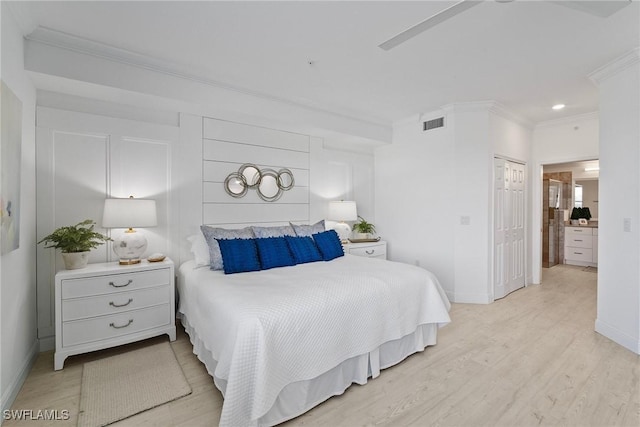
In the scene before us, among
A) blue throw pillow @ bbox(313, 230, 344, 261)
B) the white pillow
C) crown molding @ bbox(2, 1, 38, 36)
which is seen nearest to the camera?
crown molding @ bbox(2, 1, 38, 36)

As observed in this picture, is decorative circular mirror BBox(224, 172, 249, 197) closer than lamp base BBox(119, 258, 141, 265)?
No

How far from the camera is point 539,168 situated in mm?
4738

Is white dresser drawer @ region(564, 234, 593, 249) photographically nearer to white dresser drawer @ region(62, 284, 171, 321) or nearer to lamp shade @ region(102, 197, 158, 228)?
white dresser drawer @ region(62, 284, 171, 321)

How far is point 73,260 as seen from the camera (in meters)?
2.50

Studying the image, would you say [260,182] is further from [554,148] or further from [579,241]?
[579,241]

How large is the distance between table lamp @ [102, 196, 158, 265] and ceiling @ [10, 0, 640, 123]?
4.41ft

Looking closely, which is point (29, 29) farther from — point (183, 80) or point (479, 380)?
point (479, 380)

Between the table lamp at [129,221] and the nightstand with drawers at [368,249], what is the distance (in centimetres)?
241

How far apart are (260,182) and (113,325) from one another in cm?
212

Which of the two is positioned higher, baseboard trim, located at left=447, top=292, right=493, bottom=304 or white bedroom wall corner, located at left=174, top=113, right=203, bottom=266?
white bedroom wall corner, located at left=174, top=113, right=203, bottom=266

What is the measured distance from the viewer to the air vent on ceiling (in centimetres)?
411

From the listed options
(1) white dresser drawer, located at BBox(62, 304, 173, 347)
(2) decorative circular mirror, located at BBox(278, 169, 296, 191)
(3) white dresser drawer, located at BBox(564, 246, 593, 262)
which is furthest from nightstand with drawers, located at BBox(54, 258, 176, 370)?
(3) white dresser drawer, located at BBox(564, 246, 593, 262)

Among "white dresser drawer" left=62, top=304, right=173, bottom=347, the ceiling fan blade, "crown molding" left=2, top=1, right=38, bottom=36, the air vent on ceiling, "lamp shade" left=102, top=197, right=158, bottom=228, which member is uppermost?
"crown molding" left=2, top=1, right=38, bottom=36

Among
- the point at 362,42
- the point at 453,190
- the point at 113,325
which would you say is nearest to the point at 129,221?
the point at 113,325
